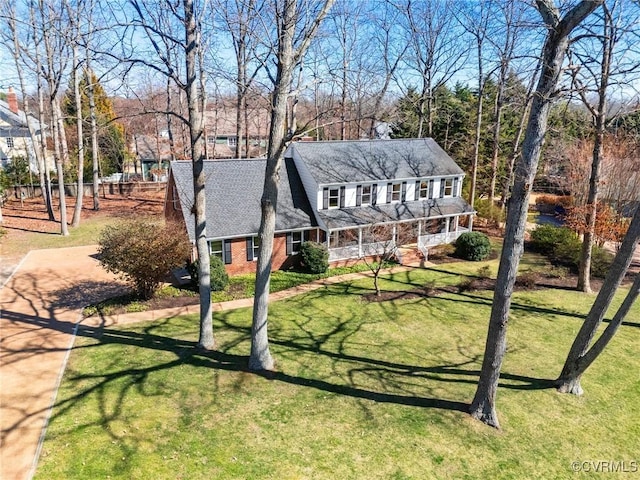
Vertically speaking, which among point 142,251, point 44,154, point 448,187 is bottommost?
point 142,251

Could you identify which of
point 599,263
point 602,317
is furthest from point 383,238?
point 599,263

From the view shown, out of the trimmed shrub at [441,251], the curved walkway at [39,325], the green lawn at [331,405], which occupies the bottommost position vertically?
the green lawn at [331,405]

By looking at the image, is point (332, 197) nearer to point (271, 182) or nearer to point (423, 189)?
point (423, 189)

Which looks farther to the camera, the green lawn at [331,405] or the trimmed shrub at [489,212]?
the trimmed shrub at [489,212]

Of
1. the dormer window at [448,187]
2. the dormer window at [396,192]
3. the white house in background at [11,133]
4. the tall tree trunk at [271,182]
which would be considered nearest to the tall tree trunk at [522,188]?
the tall tree trunk at [271,182]

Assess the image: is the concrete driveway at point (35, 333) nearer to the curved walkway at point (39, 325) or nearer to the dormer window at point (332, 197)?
the curved walkway at point (39, 325)

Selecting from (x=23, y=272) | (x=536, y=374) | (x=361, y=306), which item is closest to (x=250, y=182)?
(x=361, y=306)
